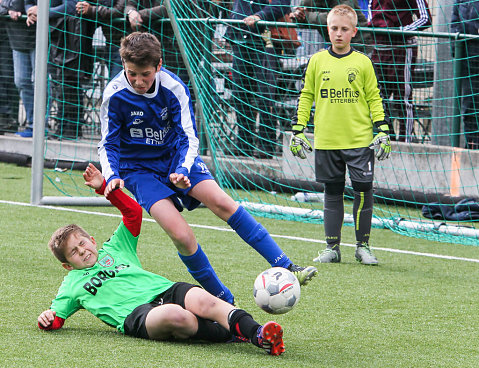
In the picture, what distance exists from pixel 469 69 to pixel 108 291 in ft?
16.6

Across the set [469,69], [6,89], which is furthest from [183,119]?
[6,89]

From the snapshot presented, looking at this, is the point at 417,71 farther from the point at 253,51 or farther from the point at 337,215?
the point at 337,215

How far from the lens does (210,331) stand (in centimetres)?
360

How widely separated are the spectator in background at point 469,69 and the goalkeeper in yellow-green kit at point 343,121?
210 cm

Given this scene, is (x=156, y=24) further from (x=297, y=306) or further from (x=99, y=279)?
(x=99, y=279)

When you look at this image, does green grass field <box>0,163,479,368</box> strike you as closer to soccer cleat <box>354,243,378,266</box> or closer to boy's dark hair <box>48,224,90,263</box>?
soccer cleat <box>354,243,378,266</box>

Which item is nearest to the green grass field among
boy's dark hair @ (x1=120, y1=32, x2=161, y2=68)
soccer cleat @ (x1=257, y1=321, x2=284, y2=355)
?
soccer cleat @ (x1=257, y1=321, x2=284, y2=355)

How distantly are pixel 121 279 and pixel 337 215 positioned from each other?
Result: 245 cm

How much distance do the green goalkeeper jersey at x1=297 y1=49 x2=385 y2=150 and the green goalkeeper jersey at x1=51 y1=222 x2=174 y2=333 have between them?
2334mm

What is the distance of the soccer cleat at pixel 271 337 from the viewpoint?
3.36 meters

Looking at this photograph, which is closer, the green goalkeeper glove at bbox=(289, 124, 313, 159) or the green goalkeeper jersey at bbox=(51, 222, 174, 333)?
the green goalkeeper jersey at bbox=(51, 222, 174, 333)

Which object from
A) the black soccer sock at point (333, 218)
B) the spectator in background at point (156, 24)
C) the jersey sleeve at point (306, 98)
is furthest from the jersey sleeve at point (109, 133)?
the spectator in background at point (156, 24)

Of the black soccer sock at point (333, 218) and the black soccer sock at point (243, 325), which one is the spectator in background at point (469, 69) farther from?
the black soccer sock at point (243, 325)

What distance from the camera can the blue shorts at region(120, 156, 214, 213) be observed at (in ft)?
13.4
